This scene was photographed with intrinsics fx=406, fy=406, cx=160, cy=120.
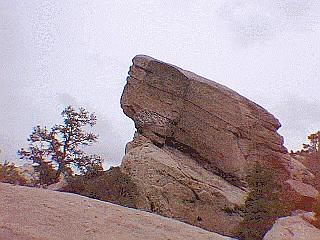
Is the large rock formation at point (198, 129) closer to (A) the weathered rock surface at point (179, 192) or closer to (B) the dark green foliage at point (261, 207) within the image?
(A) the weathered rock surface at point (179, 192)

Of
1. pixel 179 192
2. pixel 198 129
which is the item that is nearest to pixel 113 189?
pixel 179 192

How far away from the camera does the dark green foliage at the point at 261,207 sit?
744 inches

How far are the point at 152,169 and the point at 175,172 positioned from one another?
4.95 ft

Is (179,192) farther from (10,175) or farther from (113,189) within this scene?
(10,175)

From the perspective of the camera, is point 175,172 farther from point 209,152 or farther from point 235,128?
Result: point 235,128

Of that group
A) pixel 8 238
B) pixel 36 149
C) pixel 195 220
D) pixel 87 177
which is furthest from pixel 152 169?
pixel 8 238

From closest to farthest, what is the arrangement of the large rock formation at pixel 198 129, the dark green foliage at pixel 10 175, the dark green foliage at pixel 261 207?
the dark green foliage at pixel 261 207 → the large rock formation at pixel 198 129 → the dark green foliage at pixel 10 175

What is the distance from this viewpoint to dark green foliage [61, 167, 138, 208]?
2380 cm

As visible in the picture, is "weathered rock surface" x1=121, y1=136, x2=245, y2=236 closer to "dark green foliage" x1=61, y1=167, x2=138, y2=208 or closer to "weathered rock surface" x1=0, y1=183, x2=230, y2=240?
"dark green foliage" x1=61, y1=167, x2=138, y2=208

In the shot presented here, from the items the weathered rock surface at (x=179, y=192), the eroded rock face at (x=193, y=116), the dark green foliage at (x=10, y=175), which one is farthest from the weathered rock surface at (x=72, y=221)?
the dark green foliage at (x=10, y=175)

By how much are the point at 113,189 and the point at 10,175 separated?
1392cm

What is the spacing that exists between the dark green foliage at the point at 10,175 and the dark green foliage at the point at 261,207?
62.2 feet

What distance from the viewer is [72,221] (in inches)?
349

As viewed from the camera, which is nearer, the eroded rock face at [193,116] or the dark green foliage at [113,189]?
the dark green foliage at [113,189]
